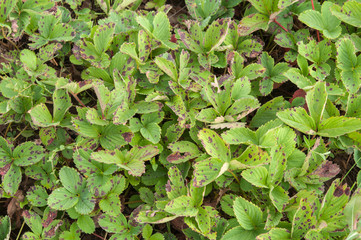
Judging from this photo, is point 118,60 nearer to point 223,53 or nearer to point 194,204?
point 223,53

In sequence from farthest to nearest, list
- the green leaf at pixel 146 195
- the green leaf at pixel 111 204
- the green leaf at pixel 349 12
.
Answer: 1. the green leaf at pixel 349 12
2. the green leaf at pixel 146 195
3. the green leaf at pixel 111 204

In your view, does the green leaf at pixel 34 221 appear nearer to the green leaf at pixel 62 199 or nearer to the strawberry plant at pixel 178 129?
the strawberry plant at pixel 178 129

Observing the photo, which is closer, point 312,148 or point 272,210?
point 272,210

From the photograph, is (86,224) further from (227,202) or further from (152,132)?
(227,202)

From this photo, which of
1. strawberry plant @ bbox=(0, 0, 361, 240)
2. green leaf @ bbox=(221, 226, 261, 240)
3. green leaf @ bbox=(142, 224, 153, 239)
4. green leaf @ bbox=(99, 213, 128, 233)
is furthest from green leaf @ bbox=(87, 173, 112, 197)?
green leaf @ bbox=(221, 226, 261, 240)

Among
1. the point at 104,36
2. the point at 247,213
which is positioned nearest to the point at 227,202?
the point at 247,213

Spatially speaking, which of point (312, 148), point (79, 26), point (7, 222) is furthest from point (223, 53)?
point (7, 222)

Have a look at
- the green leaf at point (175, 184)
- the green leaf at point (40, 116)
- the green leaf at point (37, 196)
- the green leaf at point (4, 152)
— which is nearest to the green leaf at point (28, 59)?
the green leaf at point (40, 116)
